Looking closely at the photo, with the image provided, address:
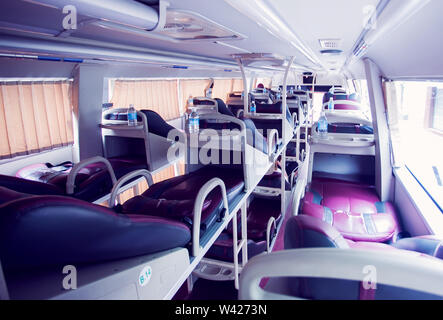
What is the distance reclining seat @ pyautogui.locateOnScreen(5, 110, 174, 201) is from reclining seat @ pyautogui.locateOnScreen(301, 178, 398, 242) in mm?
2207

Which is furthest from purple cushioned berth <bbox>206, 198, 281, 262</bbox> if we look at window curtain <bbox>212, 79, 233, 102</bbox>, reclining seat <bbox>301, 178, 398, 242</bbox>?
window curtain <bbox>212, 79, 233, 102</bbox>

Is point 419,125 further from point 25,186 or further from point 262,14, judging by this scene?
point 25,186

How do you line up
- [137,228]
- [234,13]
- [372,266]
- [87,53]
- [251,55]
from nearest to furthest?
1. [372,266]
2. [137,228]
3. [234,13]
4. [87,53]
5. [251,55]

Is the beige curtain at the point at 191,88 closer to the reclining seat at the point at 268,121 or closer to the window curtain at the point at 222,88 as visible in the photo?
the window curtain at the point at 222,88

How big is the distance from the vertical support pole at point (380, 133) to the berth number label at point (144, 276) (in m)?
3.50

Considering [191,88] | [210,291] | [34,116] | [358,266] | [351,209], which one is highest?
[191,88]

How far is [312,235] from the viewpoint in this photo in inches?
53.3

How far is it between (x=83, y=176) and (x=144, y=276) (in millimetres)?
2320

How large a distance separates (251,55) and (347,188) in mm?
2363

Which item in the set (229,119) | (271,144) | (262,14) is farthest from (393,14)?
(271,144)

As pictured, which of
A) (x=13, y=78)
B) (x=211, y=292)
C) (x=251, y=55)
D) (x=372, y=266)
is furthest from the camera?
(x=251, y=55)

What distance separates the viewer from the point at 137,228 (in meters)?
1.34

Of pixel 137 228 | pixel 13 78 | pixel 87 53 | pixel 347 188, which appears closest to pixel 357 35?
pixel 347 188
